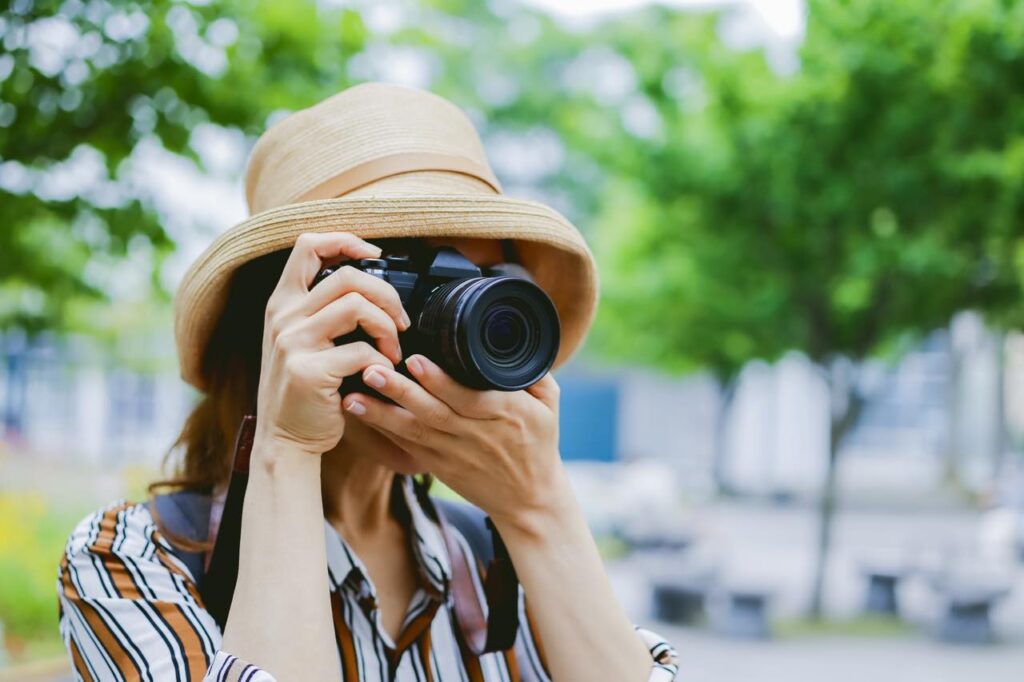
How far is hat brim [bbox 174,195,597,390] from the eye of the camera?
3.32 ft

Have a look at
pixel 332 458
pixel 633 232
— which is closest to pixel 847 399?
pixel 633 232

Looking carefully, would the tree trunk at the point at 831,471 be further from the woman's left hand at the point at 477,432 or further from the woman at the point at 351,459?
the woman's left hand at the point at 477,432

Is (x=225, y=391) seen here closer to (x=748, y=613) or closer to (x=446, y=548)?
(x=446, y=548)

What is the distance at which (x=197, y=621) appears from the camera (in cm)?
96

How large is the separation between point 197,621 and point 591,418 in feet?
56.7

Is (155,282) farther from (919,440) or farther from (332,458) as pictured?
(919,440)

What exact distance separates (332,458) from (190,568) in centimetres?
21

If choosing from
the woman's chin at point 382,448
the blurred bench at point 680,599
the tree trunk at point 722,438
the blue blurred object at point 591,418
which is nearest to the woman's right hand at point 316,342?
the woman's chin at point 382,448

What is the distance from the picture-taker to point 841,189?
6.04 meters

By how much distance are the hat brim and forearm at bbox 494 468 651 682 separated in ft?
0.71

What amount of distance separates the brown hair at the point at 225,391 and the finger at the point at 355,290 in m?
0.19

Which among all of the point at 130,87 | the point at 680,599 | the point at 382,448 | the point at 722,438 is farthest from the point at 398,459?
the point at 722,438

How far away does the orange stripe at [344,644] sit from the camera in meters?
1.02

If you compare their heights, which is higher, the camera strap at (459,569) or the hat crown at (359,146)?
the hat crown at (359,146)
